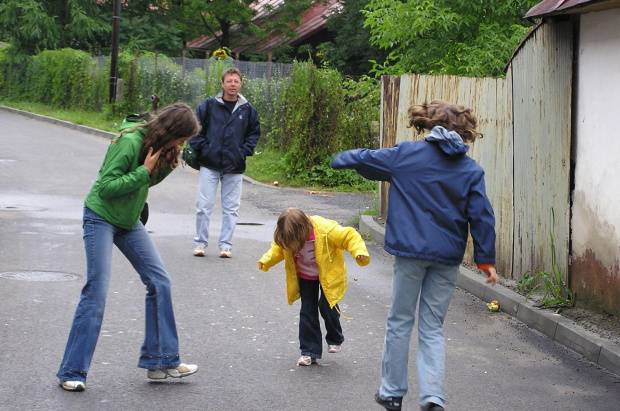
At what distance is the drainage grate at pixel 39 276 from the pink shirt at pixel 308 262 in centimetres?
325

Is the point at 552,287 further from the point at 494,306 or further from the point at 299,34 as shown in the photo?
the point at 299,34

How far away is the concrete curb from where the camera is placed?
251 inches

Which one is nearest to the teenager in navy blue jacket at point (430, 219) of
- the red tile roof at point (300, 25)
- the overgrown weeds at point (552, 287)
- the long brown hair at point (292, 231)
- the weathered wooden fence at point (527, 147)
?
the long brown hair at point (292, 231)

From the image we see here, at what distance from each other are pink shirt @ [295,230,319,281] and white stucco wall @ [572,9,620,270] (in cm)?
247

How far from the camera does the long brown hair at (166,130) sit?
5180 millimetres

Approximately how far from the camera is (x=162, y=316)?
544 centimetres

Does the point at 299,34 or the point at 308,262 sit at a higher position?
the point at 299,34

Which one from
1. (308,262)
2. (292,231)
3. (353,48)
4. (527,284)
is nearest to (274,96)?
(353,48)

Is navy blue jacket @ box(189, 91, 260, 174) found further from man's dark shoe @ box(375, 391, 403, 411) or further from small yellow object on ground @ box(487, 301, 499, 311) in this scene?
man's dark shoe @ box(375, 391, 403, 411)

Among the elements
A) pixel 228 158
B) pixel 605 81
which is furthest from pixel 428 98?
pixel 605 81

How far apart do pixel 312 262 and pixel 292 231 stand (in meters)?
0.34

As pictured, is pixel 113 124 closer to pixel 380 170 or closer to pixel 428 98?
pixel 428 98

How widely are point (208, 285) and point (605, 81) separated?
151 inches

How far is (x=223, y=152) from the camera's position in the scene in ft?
32.3
